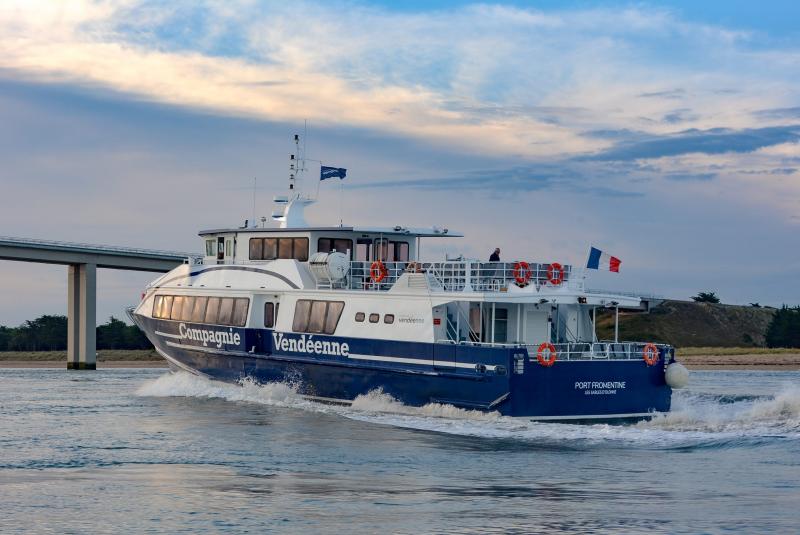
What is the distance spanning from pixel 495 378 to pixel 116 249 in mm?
45223

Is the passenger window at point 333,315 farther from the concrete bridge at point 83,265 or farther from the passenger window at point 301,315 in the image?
the concrete bridge at point 83,265

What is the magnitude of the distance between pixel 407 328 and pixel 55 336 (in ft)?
223

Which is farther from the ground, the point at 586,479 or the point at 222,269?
the point at 222,269

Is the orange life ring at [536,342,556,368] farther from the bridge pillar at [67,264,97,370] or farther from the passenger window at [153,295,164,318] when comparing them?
the bridge pillar at [67,264,97,370]

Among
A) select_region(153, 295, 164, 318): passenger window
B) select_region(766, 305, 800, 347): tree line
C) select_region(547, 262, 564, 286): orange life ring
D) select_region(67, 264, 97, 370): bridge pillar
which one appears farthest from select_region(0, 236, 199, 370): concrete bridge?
select_region(766, 305, 800, 347): tree line

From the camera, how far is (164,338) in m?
36.3

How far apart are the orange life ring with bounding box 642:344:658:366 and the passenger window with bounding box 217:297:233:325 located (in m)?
12.0

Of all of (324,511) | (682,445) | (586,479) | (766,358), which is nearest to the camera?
(324,511)

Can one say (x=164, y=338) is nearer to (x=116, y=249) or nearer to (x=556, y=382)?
(x=556, y=382)

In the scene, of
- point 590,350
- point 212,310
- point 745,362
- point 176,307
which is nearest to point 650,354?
point 590,350

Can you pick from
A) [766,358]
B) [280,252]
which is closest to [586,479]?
[280,252]

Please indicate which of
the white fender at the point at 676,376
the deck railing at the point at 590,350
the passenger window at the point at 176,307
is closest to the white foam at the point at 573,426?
the white fender at the point at 676,376

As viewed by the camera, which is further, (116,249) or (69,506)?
(116,249)

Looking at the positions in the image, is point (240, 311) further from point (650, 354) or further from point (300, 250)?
point (650, 354)
